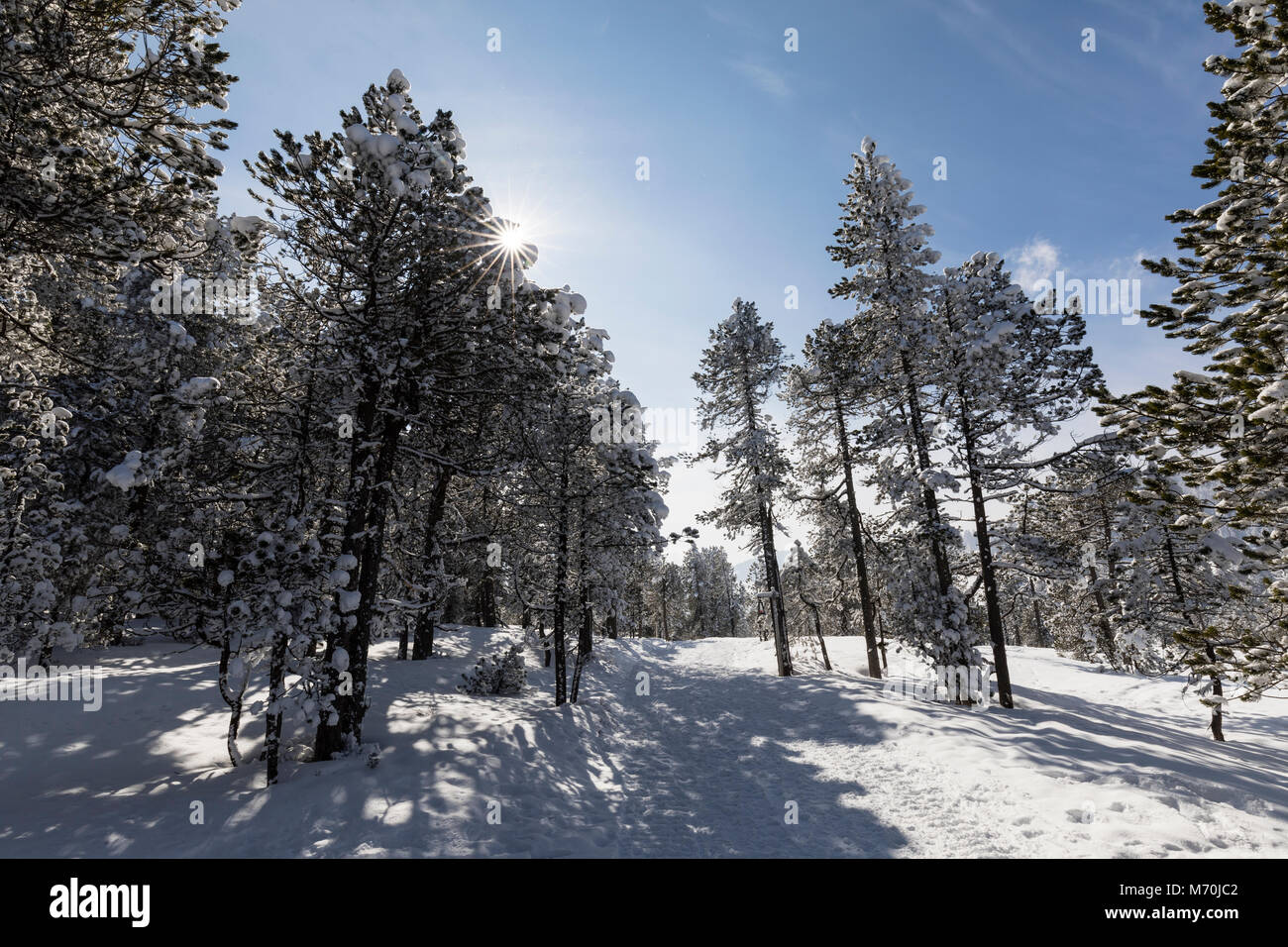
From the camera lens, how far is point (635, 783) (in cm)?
941

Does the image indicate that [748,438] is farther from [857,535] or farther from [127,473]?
[127,473]

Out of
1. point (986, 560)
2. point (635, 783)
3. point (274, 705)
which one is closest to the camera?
point (274, 705)

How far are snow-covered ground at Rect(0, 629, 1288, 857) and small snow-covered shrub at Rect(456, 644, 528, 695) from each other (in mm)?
813

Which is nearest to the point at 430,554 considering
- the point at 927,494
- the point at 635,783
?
the point at 635,783

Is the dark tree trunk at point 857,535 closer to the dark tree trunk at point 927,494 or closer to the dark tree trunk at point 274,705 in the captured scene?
the dark tree trunk at point 927,494

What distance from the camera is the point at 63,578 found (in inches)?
648

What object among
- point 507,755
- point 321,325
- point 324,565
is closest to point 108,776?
point 324,565

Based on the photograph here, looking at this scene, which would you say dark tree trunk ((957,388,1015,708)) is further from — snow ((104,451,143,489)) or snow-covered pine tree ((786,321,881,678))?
snow ((104,451,143,489))

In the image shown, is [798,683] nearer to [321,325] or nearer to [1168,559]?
[1168,559]

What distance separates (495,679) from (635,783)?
7.68 metres

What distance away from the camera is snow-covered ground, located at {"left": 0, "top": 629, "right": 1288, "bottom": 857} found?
5.91 metres

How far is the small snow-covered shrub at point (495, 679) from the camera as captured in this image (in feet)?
50.5
